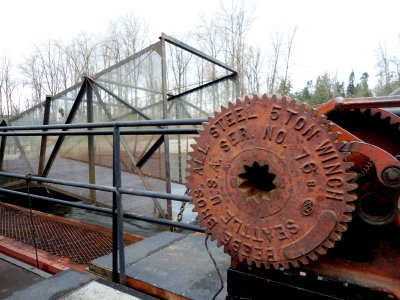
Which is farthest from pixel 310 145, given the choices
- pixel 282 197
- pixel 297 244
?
pixel 297 244

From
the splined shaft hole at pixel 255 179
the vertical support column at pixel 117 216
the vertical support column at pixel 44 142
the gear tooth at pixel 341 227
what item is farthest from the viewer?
the vertical support column at pixel 44 142

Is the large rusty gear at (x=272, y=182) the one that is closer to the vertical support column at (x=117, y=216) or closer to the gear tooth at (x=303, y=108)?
the gear tooth at (x=303, y=108)

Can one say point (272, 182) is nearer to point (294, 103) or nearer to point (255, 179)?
point (255, 179)

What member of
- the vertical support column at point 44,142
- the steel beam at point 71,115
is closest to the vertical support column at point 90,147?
the steel beam at point 71,115

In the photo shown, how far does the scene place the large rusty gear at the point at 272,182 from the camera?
3.04 feet

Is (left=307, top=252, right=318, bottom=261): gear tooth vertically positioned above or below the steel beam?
below

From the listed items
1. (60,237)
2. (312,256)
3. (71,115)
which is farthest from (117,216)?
(71,115)

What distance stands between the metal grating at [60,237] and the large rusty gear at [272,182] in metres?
1.92

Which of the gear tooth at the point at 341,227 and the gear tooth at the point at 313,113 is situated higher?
the gear tooth at the point at 313,113

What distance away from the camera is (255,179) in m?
1.13

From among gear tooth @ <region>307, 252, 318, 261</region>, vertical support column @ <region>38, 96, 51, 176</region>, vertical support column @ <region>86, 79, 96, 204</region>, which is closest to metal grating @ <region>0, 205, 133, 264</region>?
vertical support column @ <region>86, 79, 96, 204</region>

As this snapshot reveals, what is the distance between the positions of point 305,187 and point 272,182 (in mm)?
121

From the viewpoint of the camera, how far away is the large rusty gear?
925 mm

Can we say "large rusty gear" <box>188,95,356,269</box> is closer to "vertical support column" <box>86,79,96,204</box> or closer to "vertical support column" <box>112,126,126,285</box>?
"vertical support column" <box>112,126,126,285</box>
